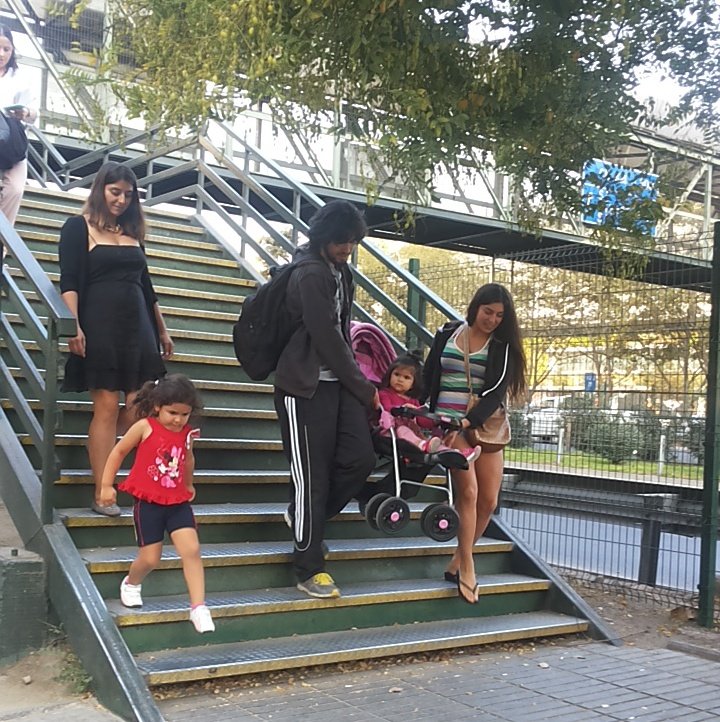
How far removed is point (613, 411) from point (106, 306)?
488 cm

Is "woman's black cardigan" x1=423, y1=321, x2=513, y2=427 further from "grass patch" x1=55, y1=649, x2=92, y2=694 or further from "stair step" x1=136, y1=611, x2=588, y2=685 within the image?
"grass patch" x1=55, y1=649, x2=92, y2=694

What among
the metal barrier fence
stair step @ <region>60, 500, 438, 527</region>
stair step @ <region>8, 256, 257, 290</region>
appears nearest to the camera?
stair step @ <region>60, 500, 438, 527</region>

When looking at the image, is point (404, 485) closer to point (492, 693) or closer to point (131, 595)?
point (492, 693)

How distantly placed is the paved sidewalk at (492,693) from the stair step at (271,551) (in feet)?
2.29

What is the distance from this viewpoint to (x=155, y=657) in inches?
164

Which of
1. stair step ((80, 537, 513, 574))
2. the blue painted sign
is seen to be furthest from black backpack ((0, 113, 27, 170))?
the blue painted sign

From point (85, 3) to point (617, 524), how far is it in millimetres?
6196

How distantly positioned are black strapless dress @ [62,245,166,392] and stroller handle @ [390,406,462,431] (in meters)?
1.38

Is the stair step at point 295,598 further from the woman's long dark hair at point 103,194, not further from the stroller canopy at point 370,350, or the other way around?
the woman's long dark hair at point 103,194

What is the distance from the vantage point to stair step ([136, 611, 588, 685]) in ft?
13.5

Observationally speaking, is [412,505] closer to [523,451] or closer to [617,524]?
[617,524]

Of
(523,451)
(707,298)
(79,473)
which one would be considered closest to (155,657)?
(79,473)

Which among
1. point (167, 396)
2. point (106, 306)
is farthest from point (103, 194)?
point (167, 396)

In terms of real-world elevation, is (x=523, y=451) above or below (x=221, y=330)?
below
